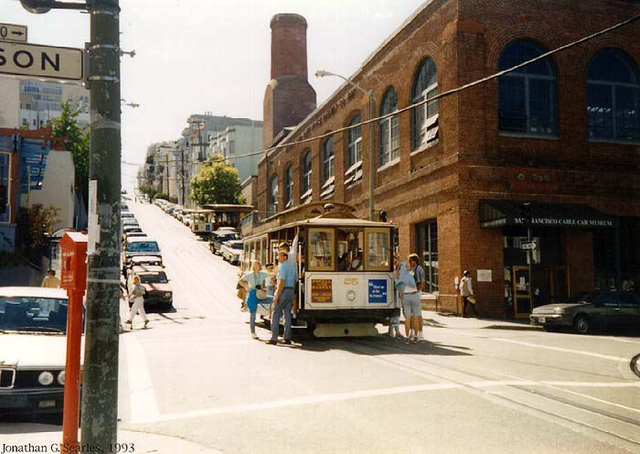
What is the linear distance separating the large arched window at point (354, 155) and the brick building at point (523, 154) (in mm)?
7568

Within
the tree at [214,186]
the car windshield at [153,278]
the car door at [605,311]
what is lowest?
the car door at [605,311]

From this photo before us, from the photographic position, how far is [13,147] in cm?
2661

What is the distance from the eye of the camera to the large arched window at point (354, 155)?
35594 mm

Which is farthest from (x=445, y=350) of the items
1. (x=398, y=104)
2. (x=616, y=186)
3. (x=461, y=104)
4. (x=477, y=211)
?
(x=398, y=104)

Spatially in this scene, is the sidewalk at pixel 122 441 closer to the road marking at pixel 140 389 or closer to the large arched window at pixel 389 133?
the road marking at pixel 140 389

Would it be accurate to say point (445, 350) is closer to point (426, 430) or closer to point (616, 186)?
point (426, 430)

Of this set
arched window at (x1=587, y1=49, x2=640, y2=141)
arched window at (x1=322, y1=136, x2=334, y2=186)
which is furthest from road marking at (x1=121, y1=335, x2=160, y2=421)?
arched window at (x1=322, y1=136, x2=334, y2=186)

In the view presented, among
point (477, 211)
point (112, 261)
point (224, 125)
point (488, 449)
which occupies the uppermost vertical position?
point (224, 125)

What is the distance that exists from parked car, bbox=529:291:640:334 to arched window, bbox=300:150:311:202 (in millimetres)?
29287

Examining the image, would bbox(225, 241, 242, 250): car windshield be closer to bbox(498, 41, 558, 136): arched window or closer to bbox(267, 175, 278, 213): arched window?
bbox(267, 175, 278, 213): arched window

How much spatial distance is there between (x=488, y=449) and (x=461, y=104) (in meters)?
19.3

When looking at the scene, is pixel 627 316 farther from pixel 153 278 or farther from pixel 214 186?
pixel 214 186

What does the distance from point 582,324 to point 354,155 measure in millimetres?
20117

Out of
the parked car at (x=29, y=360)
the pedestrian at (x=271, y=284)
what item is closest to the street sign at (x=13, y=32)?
the parked car at (x=29, y=360)
